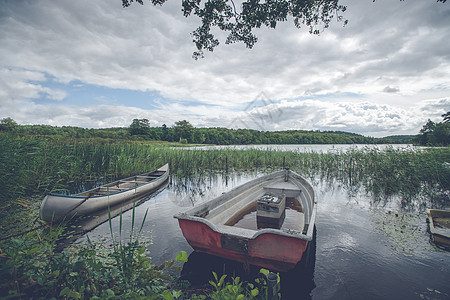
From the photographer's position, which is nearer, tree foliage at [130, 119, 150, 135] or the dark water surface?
the dark water surface

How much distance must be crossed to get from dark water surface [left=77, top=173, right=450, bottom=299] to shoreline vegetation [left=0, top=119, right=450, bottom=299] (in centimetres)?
52

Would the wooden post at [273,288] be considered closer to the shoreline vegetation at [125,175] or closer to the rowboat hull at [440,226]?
the shoreline vegetation at [125,175]

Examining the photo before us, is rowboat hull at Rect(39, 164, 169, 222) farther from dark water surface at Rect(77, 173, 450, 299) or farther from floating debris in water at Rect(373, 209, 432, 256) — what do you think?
floating debris in water at Rect(373, 209, 432, 256)

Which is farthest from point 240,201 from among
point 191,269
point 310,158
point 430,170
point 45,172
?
point 310,158

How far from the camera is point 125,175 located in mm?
10750

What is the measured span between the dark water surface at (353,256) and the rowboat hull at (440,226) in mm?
274

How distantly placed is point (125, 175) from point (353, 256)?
1047 cm

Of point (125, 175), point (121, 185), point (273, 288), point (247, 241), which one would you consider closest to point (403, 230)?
point (247, 241)

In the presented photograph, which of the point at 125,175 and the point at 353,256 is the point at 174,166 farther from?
the point at 353,256

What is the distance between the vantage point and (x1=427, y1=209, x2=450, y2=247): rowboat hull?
422 cm

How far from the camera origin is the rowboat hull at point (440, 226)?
166 inches

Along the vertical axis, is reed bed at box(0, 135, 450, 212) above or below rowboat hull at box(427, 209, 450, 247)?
above

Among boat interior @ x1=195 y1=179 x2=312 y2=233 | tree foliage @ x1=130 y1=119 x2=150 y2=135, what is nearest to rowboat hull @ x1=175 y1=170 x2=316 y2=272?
boat interior @ x1=195 y1=179 x2=312 y2=233

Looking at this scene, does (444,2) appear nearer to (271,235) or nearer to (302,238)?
(302,238)
